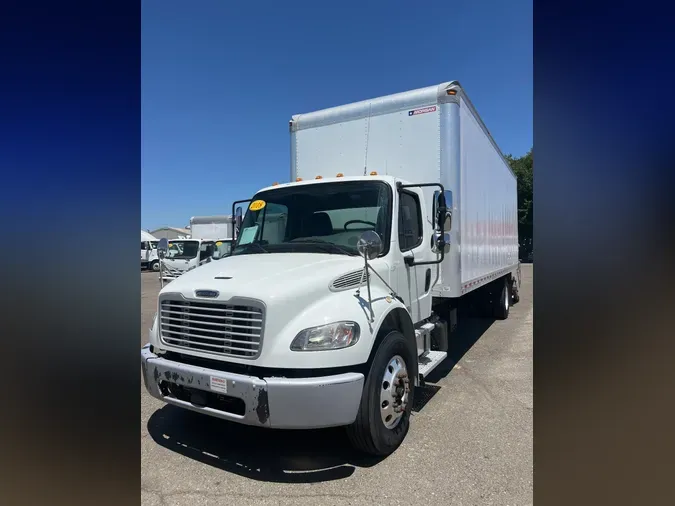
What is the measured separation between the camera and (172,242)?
66.5ft

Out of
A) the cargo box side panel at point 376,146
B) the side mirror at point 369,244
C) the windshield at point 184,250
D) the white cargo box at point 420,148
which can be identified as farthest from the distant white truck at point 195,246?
the side mirror at point 369,244

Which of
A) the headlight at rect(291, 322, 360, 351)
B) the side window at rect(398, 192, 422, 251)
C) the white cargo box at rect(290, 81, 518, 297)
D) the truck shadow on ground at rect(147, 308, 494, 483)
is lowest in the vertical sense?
the truck shadow on ground at rect(147, 308, 494, 483)

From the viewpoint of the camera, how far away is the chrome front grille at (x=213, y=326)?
3.15 metres

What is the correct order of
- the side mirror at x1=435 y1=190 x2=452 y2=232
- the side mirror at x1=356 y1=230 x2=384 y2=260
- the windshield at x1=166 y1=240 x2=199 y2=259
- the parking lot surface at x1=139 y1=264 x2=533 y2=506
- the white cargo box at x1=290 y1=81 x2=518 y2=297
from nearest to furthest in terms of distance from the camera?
the parking lot surface at x1=139 y1=264 x2=533 y2=506
the side mirror at x1=356 y1=230 x2=384 y2=260
the side mirror at x1=435 y1=190 x2=452 y2=232
the white cargo box at x1=290 y1=81 x2=518 y2=297
the windshield at x1=166 y1=240 x2=199 y2=259

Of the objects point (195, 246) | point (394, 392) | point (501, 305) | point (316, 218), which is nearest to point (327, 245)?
point (316, 218)

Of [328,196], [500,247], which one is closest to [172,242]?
[500,247]

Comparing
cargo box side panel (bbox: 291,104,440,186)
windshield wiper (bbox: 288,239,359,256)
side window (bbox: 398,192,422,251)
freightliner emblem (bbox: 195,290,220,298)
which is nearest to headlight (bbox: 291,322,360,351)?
freightliner emblem (bbox: 195,290,220,298)

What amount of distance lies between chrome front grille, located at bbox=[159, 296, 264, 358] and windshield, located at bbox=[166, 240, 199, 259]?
16.7 metres

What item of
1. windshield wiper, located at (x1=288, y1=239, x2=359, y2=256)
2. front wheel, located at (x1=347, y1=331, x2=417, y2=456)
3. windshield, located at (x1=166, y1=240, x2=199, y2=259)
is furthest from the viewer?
windshield, located at (x1=166, y1=240, x2=199, y2=259)

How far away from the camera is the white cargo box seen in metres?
5.12

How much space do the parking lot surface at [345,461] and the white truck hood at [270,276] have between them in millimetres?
1374

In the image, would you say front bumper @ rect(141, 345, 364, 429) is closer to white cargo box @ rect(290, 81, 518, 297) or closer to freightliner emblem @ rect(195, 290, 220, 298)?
freightliner emblem @ rect(195, 290, 220, 298)
